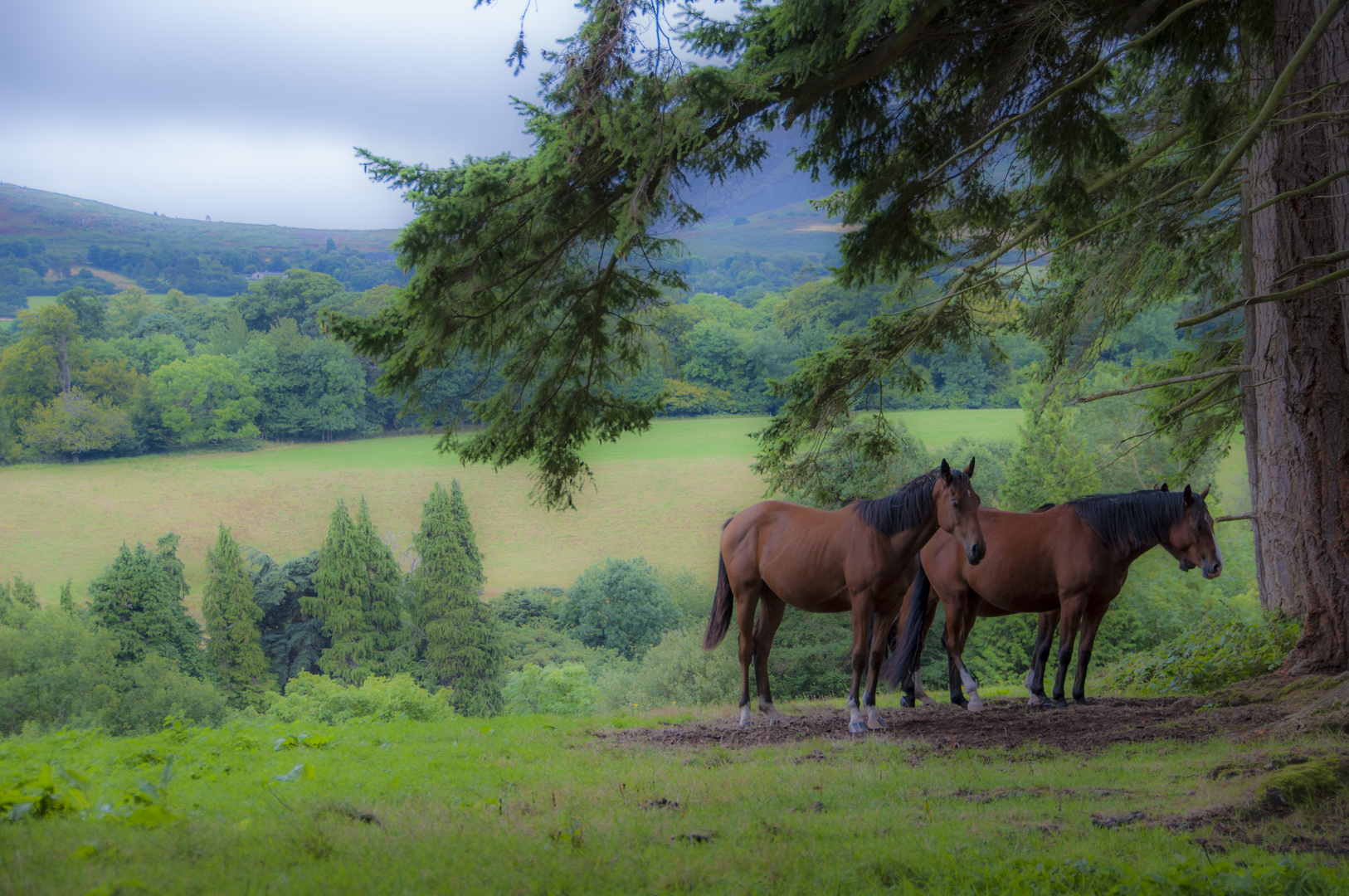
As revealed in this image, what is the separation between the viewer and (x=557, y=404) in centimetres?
750

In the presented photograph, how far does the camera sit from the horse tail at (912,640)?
28.7ft

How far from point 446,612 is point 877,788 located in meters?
42.3

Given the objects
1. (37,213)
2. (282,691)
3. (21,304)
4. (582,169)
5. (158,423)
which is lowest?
(282,691)

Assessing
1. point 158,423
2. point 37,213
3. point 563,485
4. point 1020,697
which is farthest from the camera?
point 37,213

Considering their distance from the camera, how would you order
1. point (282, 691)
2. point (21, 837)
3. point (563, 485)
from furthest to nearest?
point (282, 691)
point (563, 485)
point (21, 837)

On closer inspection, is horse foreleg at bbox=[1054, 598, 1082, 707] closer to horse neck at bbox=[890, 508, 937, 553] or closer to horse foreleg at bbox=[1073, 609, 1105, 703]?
horse foreleg at bbox=[1073, 609, 1105, 703]

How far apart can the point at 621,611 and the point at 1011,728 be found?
44978 mm

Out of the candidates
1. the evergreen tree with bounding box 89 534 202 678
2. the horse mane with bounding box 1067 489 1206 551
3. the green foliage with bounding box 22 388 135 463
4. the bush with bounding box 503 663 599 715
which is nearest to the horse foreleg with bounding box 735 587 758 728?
the horse mane with bounding box 1067 489 1206 551

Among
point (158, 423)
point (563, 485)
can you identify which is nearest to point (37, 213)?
point (158, 423)

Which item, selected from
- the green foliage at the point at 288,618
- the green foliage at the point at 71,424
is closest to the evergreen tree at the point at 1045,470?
the green foliage at the point at 288,618

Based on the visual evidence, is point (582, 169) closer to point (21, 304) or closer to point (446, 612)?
point (446, 612)

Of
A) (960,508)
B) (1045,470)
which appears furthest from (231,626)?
(960,508)

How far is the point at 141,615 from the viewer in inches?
1710

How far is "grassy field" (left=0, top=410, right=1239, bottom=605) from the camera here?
187 feet
